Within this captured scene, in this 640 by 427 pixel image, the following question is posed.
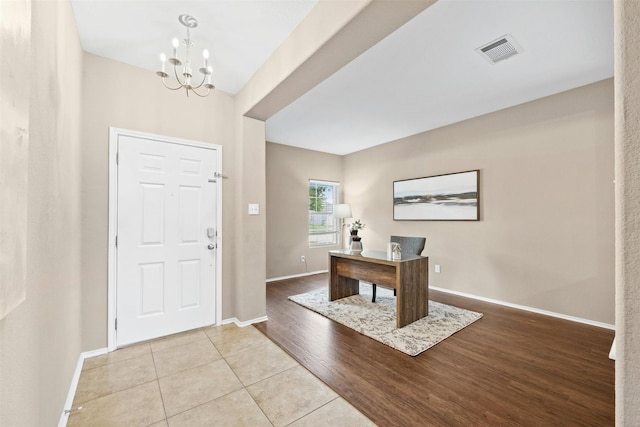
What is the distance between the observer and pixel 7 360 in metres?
0.87

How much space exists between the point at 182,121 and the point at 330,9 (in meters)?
1.90

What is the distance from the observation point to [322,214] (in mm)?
6043

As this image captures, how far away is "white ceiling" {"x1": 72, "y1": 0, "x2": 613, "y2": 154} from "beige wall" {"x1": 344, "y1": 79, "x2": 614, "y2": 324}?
12.4 inches

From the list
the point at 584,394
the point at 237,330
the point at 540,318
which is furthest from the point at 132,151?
the point at 540,318

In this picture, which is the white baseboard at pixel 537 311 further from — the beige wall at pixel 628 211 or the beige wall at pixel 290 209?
the beige wall at pixel 628 211

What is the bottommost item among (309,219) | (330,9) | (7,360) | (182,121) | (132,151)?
(7,360)

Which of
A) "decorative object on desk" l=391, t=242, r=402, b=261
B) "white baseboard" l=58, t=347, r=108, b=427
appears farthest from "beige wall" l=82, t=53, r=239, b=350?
"decorative object on desk" l=391, t=242, r=402, b=261

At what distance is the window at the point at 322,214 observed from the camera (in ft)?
19.2

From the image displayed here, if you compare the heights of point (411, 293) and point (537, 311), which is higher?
point (411, 293)

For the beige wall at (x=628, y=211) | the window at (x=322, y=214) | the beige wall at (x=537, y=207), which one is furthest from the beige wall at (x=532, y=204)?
the beige wall at (x=628, y=211)

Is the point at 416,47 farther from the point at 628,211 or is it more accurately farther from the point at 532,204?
the point at 532,204

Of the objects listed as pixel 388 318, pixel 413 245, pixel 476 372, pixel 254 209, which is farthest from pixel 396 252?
pixel 254 209

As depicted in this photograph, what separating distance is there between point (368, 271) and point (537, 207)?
7.54 feet

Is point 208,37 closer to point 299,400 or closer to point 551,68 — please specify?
point 299,400
